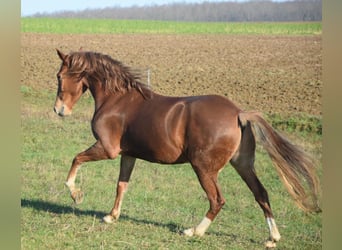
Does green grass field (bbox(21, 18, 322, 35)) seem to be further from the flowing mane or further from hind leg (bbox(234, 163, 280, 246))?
hind leg (bbox(234, 163, 280, 246))

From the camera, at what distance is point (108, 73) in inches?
177

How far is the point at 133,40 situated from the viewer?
11.9 m

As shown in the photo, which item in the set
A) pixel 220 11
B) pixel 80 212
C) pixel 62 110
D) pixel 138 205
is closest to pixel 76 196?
pixel 80 212

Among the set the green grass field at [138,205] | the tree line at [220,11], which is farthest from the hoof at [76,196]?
the tree line at [220,11]

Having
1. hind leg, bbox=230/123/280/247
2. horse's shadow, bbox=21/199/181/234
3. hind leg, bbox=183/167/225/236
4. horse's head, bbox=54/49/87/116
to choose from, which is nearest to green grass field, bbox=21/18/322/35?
horse's shadow, bbox=21/199/181/234

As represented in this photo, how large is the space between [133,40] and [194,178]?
638 cm

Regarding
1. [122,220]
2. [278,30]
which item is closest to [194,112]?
[122,220]

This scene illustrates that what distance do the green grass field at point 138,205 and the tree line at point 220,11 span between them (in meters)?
0.57

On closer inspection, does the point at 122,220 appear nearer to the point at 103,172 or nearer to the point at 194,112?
the point at 194,112

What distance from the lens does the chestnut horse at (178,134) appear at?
4098mm

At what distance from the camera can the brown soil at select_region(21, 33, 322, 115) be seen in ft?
28.1

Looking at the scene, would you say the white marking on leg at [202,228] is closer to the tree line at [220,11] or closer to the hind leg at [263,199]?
the hind leg at [263,199]

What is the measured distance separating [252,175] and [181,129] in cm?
68
